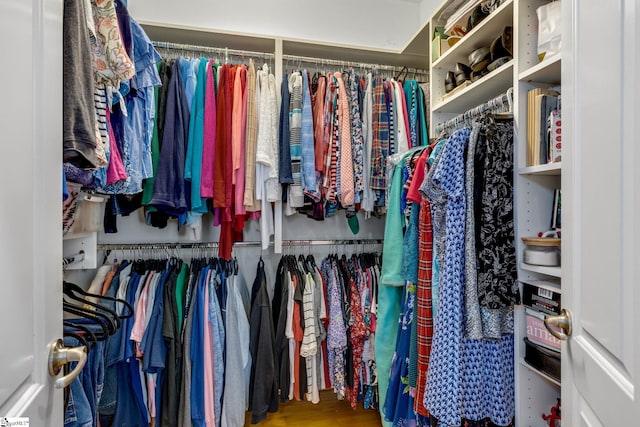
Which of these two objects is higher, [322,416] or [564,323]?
[564,323]

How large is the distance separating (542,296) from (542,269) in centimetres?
10

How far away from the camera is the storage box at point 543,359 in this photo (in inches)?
38.9

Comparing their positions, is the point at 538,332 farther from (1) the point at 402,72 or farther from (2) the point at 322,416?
(1) the point at 402,72

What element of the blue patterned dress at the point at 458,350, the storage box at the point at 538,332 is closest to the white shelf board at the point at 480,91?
the blue patterned dress at the point at 458,350

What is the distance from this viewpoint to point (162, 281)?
1713 millimetres

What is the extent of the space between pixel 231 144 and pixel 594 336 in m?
1.55

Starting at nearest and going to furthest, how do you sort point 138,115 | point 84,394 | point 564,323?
1. point 564,323
2. point 84,394
3. point 138,115

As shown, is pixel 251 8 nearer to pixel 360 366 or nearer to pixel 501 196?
pixel 501 196

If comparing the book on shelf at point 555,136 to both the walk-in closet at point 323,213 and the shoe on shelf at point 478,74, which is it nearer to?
the walk-in closet at point 323,213

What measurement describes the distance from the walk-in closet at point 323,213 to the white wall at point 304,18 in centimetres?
1

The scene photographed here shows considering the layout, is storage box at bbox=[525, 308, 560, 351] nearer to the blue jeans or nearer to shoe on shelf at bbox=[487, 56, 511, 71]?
shoe on shelf at bbox=[487, 56, 511, 71]

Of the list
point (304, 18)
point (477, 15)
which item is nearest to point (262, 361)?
point (477, 15)

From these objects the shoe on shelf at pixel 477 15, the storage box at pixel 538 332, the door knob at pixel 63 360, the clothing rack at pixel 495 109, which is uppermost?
the shoe on shelf at pixel 477 15

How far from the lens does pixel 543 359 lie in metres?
1.03
